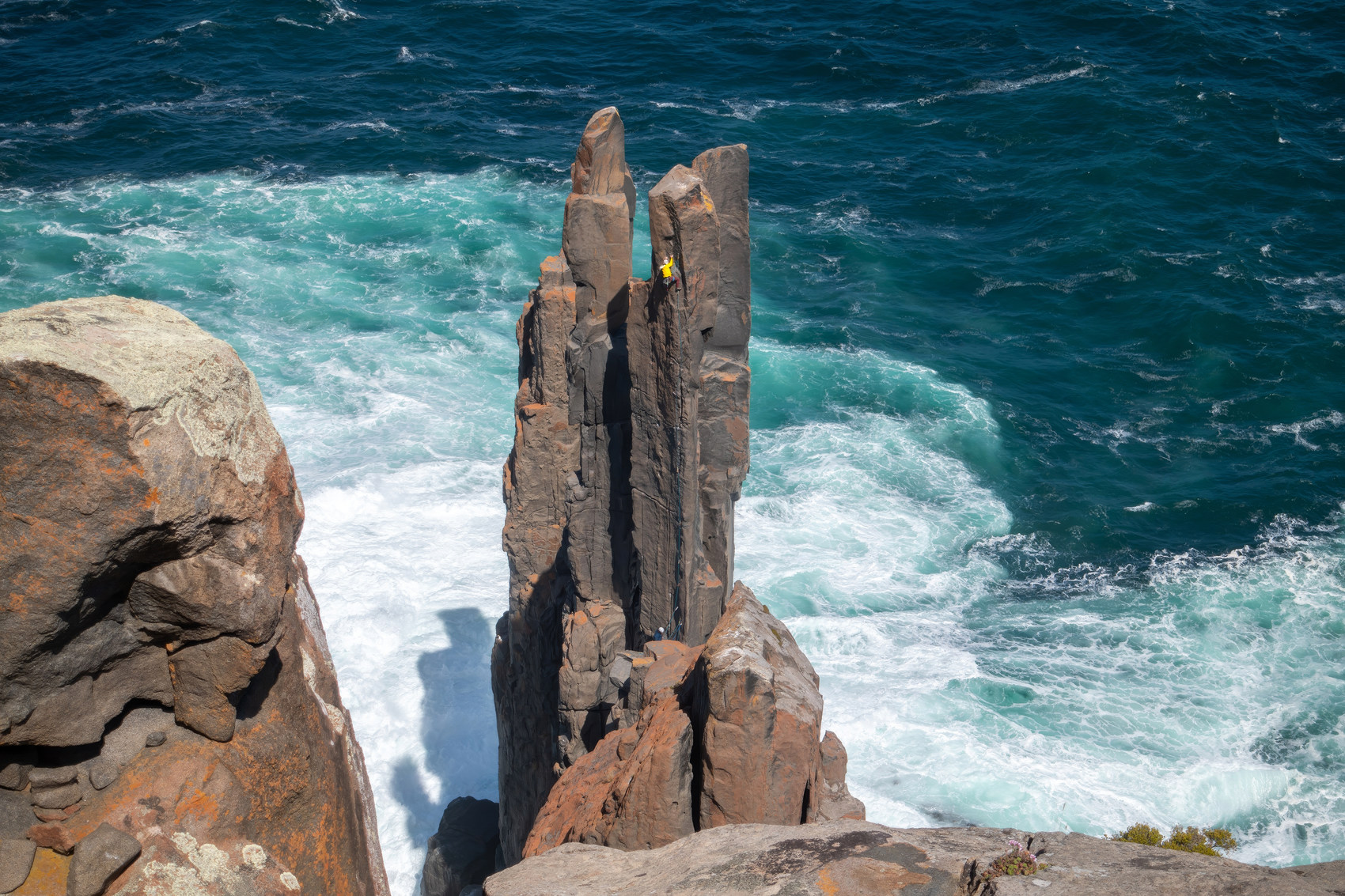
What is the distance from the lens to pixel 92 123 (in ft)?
233

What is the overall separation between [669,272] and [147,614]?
9.85 m

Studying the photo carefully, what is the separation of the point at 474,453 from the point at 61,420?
131 ft

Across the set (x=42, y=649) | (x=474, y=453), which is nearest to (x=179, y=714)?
(x=42, y=649)

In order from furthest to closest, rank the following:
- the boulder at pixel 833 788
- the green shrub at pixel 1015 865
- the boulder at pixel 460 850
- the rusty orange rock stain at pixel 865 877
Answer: the boulder at pixel 460 850 < the boulder at pixel 833 788 < the rusty orange rock stain at pixel 865 877 < the green shrub at pixel 1015 865

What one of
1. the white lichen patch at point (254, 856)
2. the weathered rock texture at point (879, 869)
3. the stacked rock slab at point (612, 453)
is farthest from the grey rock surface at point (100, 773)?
the stacked rock slab at point (612, 453)

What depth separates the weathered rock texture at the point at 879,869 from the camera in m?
8.77

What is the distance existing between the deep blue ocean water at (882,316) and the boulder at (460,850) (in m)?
2.78

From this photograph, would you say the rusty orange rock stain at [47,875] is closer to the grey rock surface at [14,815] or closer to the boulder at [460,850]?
the grey rock surface at [14,815]

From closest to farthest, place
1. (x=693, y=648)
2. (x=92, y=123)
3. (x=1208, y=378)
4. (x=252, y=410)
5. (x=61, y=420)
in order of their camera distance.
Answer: (x=61, y=420) → (x=252, y=410) → (x=693, y=648) → (x=1208, y=378) → (x=92, y=123)

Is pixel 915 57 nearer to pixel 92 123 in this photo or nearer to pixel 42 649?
pixel 92 123

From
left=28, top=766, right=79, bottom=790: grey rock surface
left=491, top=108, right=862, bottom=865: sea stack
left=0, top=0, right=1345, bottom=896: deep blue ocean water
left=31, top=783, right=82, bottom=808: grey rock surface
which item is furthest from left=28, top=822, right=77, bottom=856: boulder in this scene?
left=0, top=0, right=1345, bottom=896: deep blue ocean water

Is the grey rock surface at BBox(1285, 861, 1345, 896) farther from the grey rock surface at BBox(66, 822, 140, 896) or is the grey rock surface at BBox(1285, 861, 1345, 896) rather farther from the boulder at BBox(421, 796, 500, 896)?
the boulder at BBox(421, 796, 500, 896)

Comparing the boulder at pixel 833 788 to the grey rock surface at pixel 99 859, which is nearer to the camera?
the grey rock surface at pixel 99 859

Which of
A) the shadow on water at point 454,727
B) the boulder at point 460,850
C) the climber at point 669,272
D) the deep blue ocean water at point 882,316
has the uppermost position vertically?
the climber at point 669,272
